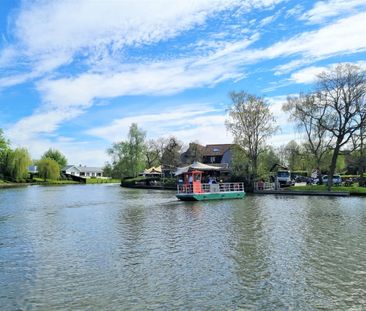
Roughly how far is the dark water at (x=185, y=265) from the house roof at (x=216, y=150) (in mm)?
64607

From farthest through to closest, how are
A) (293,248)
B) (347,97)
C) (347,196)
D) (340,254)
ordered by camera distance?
(347,97) < (347,196) < (293,248) < (340,254)

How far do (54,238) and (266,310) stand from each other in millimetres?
12516

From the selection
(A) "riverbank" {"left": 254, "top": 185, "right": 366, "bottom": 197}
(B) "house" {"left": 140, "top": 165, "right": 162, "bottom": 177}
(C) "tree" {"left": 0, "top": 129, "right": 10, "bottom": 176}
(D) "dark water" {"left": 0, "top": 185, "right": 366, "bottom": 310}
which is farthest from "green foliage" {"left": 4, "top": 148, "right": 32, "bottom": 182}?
(D) "dark water" {"left": 0, "top": 185, "right": 366, "bottom": 310}

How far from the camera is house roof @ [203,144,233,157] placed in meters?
87.9

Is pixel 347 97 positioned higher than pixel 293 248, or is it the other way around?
pixel 347 97

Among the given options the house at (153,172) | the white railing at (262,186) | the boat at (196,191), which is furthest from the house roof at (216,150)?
the boat at (196,191)

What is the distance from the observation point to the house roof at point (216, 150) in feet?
289

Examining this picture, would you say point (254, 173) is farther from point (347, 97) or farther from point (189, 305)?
point (189, 305)

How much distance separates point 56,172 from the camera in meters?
110

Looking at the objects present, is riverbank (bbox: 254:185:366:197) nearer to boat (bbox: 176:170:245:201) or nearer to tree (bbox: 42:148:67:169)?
boat (bbox: 176:170:245:201)

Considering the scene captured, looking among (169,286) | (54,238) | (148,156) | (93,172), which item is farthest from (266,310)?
(93,172)

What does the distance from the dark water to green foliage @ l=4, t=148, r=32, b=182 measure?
76686 millimetres

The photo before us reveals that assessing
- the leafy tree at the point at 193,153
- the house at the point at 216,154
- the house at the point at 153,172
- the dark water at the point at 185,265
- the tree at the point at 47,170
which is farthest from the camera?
the tree at the point at 47,170

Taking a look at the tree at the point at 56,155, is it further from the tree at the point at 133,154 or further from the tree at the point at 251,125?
the tree at the point at 251,125
